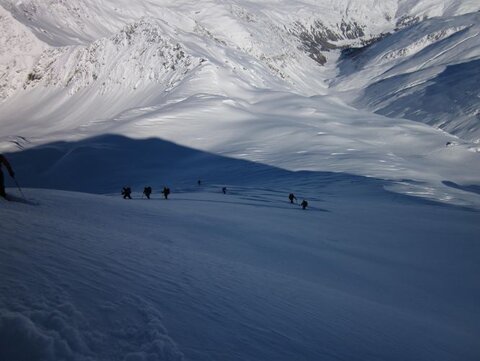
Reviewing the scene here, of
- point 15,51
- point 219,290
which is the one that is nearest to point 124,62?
point 15,51

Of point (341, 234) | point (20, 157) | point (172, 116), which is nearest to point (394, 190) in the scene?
point (341, 234)

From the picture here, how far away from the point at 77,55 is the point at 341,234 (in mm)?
89340

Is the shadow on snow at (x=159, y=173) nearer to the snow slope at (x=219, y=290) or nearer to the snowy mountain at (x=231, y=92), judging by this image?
the snowy mountain at (x=231, y=92)

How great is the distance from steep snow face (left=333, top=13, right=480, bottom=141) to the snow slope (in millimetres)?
65661

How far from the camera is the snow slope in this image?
3.16 metres

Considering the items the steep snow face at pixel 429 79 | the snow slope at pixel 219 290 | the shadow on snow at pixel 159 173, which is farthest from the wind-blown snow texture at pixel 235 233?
the steep snow face at pixel 429 79

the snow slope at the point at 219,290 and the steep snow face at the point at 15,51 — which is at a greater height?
the steep snow face at the point at 15,51

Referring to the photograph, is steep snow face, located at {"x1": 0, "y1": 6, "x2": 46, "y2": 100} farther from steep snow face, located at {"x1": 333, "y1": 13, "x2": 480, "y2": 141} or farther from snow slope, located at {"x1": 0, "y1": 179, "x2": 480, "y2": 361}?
snow slope, located at {"x1": 0, "y1": 179, "x2": 480, "y2": 361}

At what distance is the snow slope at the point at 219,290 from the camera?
3160 mm

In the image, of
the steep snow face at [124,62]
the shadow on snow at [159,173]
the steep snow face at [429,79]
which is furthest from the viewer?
the steep snow face at [429,79]

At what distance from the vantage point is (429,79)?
94125mm

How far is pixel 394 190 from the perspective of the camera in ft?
67.3

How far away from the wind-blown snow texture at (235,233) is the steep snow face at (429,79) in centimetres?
661

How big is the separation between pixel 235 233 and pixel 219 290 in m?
5.26
